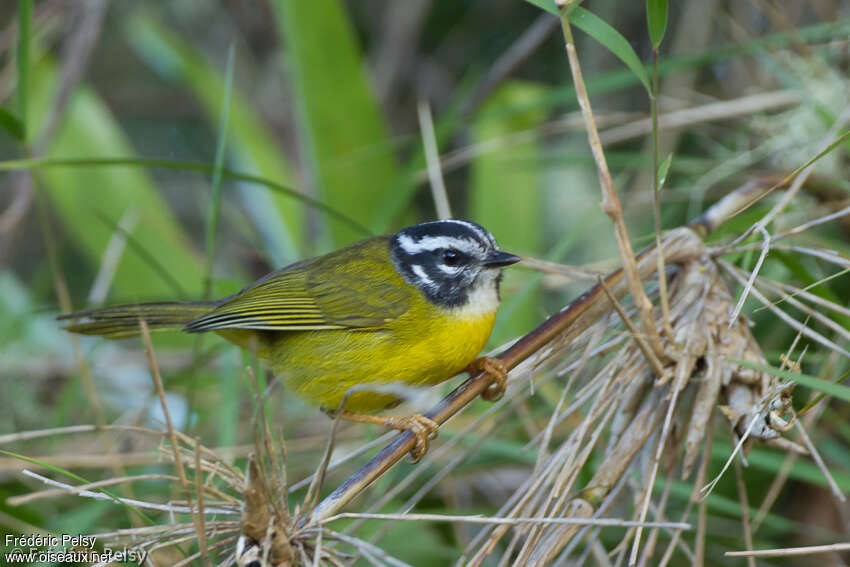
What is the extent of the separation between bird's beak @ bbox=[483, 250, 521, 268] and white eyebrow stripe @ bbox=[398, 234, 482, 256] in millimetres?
53

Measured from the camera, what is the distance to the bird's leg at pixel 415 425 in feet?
7.28

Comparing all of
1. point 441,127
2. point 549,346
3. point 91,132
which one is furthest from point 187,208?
point 549,346

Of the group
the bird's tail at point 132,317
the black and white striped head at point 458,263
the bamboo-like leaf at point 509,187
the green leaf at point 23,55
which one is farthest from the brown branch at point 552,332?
the bamboo-like leaf at point 509,187

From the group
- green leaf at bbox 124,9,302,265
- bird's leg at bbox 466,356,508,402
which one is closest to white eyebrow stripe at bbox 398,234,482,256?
bird's leg at bbox 466,356,508,402

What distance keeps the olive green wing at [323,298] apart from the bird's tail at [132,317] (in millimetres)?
139

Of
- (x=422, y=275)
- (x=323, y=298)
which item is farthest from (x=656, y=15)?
(x=323, y=298)

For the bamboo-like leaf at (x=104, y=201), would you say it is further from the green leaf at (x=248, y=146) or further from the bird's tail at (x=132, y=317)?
the bird's tail at (x=132, y=317)

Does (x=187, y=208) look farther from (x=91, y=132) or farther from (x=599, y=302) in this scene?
(x=599, y=302)

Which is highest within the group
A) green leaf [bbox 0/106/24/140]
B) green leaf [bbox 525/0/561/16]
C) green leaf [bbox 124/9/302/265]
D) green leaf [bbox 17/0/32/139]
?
green leaf [bbox 124/9/302/265]

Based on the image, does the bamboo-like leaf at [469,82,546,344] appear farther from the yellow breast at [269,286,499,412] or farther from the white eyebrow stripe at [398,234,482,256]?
the yellow breast at [269,286,499,412]

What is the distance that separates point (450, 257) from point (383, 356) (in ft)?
1.34

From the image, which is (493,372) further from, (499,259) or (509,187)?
(509,187)

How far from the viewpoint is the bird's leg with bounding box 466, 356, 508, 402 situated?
Answer: 2186 millimetres

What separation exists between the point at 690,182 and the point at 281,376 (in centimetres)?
223
